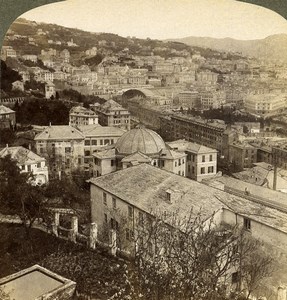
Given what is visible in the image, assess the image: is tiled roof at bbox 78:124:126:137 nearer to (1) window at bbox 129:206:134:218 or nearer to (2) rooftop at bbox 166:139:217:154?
(2) rooftop at bbox 166:139:217:154

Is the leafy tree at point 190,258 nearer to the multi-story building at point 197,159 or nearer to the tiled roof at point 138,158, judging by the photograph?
the multi-story building at point 197,159

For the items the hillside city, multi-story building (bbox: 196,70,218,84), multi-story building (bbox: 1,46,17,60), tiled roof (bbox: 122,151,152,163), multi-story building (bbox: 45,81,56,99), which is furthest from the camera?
tiled roof (bbox: 122,151,152,163)

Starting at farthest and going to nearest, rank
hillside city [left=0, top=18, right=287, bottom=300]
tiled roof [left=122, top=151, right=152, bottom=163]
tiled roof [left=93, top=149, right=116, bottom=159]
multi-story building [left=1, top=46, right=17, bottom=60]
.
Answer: tiled roof [left=122, top=151, right=152, bottom=163] → tiled roof [left=93, top=149, right=116, bottom=159] → hillside city [left=0, top=18, right=287, bottom=300] → multi-story building [left=1, top=46, right=17, bottom=60]

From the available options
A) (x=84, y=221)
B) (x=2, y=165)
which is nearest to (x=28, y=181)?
(x=2, y=165)

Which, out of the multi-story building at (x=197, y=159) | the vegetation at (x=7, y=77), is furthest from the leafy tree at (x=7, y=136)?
the multi-story building at (x=197, y=159)

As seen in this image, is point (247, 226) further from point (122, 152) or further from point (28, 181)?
point (28, 181)

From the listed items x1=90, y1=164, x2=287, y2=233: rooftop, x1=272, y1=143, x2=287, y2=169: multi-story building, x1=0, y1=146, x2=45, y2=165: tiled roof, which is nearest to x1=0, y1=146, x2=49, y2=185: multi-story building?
x1=0, y1=146, x2=45, y2=165: tiled roof

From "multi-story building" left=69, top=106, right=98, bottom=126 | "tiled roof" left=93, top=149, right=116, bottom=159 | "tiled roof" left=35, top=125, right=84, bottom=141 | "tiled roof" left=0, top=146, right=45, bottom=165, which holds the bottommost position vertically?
"tiled roof" left=93, top=149, right=116, bottom=159

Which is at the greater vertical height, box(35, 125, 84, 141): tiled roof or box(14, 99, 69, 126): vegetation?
box(14, 99, 69, 126): vegetation
